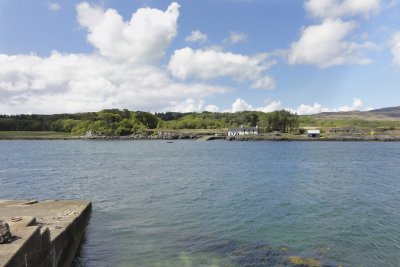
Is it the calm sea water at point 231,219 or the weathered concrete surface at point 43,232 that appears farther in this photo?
the calm sea water at point 231,219

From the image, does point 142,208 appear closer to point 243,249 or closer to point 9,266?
point 243,249

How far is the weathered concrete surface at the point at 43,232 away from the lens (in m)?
11.2

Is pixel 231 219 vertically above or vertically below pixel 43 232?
below

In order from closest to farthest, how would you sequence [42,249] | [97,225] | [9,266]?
1. [9,266]
2. [42,249]
3. [97,225]

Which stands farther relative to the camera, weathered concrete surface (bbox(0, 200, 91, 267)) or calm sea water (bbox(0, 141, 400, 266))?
calm sea water (bbox(0, 141, 400, 266))

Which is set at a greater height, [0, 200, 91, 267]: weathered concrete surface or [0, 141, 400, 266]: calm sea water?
[0, 200, 91, 267]: weathered concrete surface

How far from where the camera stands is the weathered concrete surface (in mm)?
11227

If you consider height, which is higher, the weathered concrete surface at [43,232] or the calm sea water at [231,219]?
the weathered concrete surface at [43,232]

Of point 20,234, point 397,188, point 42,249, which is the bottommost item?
point 397,188

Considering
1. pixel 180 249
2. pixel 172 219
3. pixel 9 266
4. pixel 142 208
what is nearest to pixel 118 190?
pixel 142 208

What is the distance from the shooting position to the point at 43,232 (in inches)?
538

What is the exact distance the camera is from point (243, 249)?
67.7 ft

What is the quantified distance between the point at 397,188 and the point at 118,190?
33.9 meters

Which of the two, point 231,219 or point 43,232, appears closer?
point 43,232
